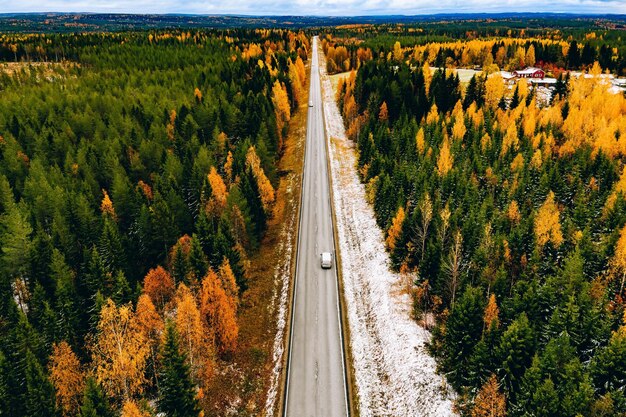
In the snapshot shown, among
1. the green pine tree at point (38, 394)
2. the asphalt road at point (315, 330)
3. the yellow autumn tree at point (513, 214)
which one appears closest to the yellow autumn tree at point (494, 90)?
the yellow autumn tree at point (513, 214)

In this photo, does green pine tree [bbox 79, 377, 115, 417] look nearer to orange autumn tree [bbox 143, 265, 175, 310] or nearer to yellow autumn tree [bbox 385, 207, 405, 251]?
orange autumn tree [bbox 143, 265, 175, 310]

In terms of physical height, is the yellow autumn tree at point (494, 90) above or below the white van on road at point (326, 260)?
above

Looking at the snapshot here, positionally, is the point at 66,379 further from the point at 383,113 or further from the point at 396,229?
the point at 383,113

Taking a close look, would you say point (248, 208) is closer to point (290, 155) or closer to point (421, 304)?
point (421, 304)

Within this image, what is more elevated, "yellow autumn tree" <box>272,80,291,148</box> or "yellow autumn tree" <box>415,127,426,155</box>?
"yellow autumn tree" <box>272,80,291,148</box>

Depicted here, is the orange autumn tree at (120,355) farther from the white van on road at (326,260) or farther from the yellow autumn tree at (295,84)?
the yellow autumn tree at (295,84)

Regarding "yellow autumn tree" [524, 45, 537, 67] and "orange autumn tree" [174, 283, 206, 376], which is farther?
"yellow autumn tree" [524, 45, 537, 67]

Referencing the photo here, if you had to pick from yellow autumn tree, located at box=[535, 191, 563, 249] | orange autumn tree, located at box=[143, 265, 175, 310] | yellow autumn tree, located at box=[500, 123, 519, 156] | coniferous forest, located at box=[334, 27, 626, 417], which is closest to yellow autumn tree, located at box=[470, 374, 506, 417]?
coniferous forest, located at box=[334, 27, 626, 417]
